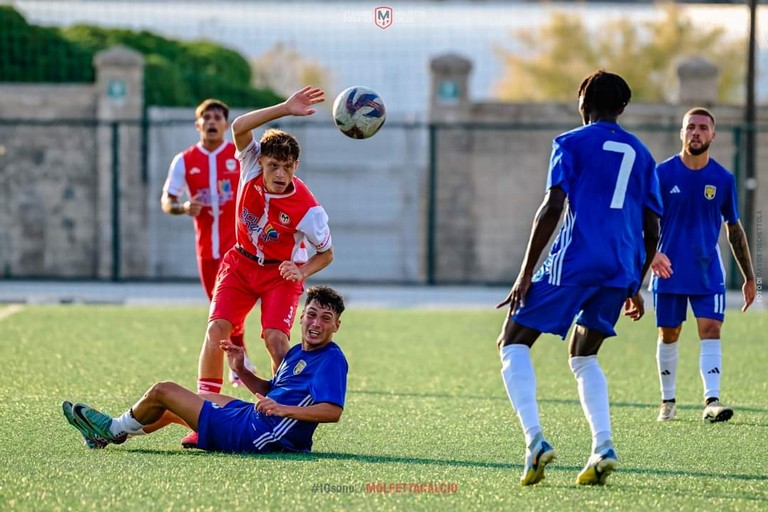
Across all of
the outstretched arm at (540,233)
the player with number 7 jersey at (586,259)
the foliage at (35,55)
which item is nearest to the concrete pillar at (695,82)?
the foliage at (35,55)

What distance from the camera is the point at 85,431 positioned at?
6871mm

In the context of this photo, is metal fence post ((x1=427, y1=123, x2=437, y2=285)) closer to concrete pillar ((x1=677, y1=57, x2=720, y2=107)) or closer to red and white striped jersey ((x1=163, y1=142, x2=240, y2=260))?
concrete pillar ((x1=677, y1=57, x2=720, y2=107))

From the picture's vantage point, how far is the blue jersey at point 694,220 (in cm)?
866

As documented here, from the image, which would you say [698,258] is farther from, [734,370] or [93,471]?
[93,471]

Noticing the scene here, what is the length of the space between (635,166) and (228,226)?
4986 mm

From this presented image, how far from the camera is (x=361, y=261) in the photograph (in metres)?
21.6

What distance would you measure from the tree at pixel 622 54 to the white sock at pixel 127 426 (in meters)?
29.6

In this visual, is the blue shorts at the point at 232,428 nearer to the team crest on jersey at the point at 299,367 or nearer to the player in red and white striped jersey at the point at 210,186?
the team crest on jersey at the point at 299,367

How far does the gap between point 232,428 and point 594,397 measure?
6.03ft

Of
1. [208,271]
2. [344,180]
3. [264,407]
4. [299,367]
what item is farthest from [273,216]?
[344,180]

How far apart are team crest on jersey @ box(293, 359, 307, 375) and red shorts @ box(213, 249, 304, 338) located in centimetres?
88

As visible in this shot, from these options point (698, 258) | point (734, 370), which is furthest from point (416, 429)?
point (734, 370)

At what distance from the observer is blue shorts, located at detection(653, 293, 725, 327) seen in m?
8.74

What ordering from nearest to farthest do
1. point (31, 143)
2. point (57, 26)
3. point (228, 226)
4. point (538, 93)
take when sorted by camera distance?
point (228, 226) < point (31, 143) < point (57, 26) < point (538, 93)
